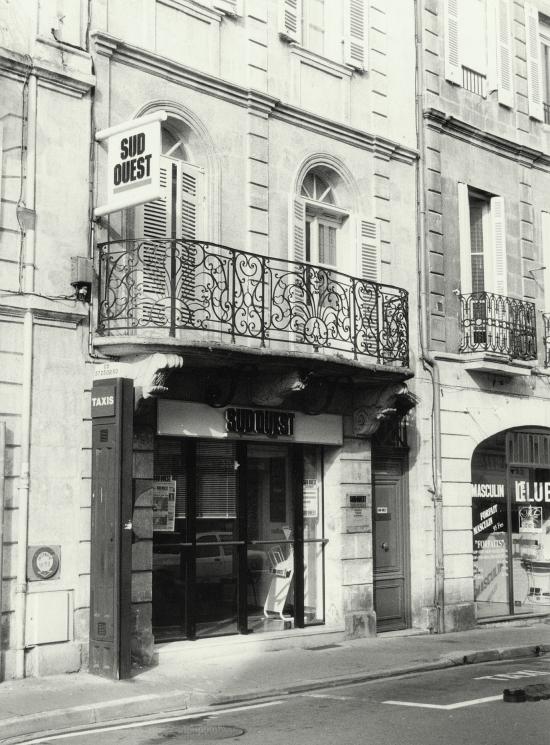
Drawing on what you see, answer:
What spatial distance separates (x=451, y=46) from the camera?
17.4 meters

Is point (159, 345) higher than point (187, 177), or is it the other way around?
point (187, 177)

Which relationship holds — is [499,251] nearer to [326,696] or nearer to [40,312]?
[40,312]

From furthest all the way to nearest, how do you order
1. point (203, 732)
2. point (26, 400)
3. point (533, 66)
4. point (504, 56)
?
point (533, 66) → point (504, 56) → point (26, 400) → point (203, 732)

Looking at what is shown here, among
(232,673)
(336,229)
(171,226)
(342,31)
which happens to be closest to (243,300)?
(171,226)

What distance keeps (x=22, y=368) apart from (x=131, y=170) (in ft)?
8.17

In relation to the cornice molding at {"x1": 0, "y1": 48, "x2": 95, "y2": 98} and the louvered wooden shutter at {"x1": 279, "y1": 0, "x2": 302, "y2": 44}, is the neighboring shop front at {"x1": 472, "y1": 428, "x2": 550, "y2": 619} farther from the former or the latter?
the cornice molding at {"x1": 0, "y1": 48, "x2": 95, "y2": 98}

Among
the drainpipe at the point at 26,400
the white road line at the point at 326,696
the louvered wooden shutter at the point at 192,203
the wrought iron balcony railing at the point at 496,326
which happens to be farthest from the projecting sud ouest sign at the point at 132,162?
the wrought iron balcony railing at the point at 496,326

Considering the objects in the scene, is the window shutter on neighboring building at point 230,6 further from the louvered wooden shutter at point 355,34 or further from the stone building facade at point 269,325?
the louvered wooden shutter at point 355,34

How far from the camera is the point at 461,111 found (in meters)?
17.4

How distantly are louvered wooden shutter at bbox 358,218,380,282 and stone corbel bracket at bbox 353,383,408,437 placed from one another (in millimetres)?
1844

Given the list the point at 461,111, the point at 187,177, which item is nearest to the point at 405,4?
the point at 461,111

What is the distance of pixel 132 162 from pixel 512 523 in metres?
9.39

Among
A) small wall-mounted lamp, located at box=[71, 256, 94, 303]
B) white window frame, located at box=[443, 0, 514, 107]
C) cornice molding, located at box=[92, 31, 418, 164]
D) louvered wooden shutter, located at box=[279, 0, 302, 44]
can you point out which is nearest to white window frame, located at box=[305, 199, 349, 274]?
cornice molding, located at box=[92, 31, 418, 164]

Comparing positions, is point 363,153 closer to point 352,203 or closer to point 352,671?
point 352,203
